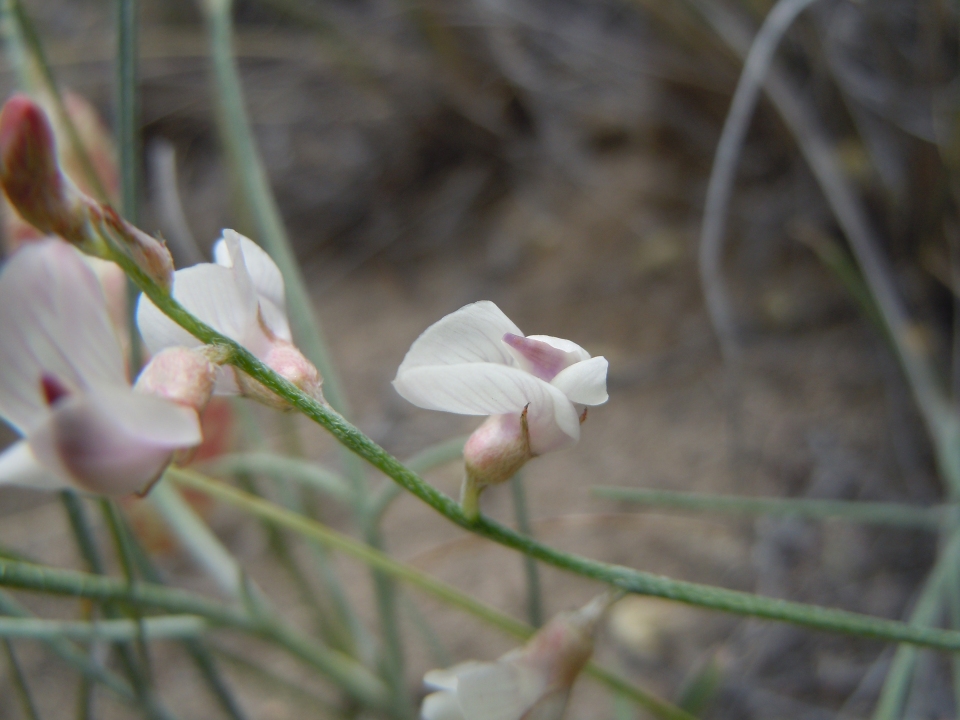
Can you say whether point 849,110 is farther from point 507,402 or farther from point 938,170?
point 507,402

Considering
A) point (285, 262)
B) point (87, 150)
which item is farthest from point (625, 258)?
point (87, 150)

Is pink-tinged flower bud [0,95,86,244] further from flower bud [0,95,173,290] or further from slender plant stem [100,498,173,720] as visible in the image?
slender plant stem [100,498,173,720]

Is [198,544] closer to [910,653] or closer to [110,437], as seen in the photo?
[110,437]

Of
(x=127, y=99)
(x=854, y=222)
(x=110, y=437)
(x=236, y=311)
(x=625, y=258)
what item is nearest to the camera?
(x=110, y=437)

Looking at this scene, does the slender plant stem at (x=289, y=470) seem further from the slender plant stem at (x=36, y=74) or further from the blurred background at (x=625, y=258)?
the slender plant stem at (x=36, y=74)

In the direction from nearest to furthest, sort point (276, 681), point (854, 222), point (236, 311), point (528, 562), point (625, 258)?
point (236, 311) → point (528, 562) → point (276, 681) → point (854, 222) → point (625, 258)

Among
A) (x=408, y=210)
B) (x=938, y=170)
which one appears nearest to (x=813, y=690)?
(x=938, y=170)
